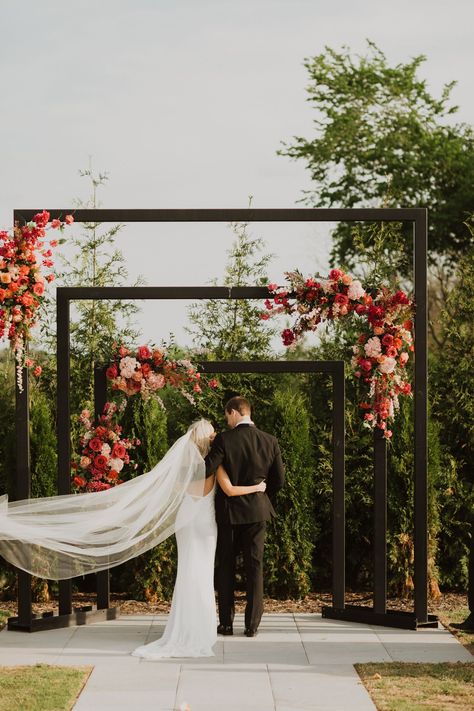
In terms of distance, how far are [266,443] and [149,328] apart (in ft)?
10.3

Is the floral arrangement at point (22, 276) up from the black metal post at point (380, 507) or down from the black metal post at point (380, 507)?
up

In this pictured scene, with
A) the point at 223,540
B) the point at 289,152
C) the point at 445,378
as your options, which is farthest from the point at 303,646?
the point at 289,152

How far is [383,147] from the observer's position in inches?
1070

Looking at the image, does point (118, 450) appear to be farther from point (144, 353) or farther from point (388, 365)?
point (388, 365)

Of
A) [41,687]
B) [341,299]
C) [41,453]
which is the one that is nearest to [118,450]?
[41,453]

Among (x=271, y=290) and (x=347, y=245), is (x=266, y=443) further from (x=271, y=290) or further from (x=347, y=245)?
(x=347, y=245)

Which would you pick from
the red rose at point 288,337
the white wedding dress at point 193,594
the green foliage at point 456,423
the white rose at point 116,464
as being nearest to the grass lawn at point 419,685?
the white wedding dress at point 193,594

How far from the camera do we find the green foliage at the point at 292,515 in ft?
33.1

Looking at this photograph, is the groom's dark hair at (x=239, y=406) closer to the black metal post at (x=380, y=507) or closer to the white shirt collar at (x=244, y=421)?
the white shirt collar at (x=244, y=421)

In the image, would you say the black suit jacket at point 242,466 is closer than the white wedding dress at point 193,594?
No

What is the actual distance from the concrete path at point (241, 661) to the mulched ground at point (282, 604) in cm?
41

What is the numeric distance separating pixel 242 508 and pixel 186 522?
435mm

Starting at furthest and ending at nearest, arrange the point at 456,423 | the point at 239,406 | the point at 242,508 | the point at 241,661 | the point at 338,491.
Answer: the point at 456,423 → the point at 338,491 → the point at 239,406 → the point at 242,508 → the point at 241,661

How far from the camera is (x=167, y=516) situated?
801 cm
